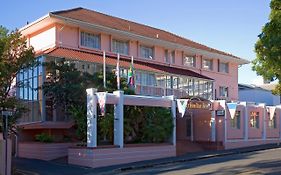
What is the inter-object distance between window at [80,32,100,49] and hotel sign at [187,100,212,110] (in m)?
8.80

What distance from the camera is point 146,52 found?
120 ft

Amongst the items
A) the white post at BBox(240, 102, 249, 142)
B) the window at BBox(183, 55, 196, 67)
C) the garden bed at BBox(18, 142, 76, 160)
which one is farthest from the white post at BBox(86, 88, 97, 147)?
the window at BBox(183, 55, 196, 67)

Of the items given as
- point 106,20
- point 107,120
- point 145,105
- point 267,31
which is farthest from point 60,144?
point 267,31

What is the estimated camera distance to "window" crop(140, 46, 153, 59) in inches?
1426

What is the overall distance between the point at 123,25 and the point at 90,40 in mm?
4139

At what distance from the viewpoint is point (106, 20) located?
115 feet

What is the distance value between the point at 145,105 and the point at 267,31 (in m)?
13.8

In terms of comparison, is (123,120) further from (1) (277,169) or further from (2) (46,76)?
(1) (277,169)

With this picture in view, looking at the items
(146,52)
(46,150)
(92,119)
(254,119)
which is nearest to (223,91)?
(254,119)

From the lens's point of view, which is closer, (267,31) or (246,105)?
(267,31)

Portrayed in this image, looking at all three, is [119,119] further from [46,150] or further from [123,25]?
[123,25]

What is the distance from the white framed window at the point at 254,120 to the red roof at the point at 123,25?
30.0 feet

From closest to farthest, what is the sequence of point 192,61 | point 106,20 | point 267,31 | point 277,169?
point 267,31, point 277,169, point 106,20, point 192,61

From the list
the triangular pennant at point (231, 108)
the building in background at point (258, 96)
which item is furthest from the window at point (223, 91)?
the triangular pennant at point (231, 108)
